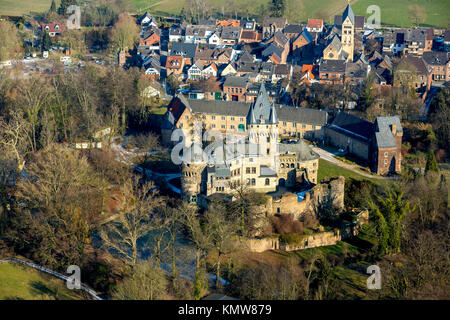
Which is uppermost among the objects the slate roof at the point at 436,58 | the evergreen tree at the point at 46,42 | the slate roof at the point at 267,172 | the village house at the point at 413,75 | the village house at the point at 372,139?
the evergreen tree at the point at 46,42

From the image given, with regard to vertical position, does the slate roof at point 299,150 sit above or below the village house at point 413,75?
below

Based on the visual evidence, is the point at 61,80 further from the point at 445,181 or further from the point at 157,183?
the point at 445,181

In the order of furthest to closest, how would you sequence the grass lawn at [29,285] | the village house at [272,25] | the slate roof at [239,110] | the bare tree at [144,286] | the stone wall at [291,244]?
the village house at [272,25], the slate roof at [239,110], the stone wall at [291,244], the grass lawn at [29,285], the bare tree at [144,286]


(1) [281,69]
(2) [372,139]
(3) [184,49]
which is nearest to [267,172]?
(2) [372,139]

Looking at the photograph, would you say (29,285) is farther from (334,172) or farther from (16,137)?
(334,172)

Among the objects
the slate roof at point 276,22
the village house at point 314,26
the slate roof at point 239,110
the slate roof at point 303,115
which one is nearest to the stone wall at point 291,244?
the slate roof at point 303,115

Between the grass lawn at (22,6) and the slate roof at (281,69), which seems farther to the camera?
the grass lawn at (22,6)

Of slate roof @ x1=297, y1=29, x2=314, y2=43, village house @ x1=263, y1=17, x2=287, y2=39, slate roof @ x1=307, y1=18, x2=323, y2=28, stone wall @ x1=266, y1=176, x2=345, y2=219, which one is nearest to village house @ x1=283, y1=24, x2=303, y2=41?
village house @ x1=263, y1=17, x2=287, y2=39

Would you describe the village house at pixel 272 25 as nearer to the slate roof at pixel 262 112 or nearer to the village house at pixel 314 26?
the village house at pixel 314 26
